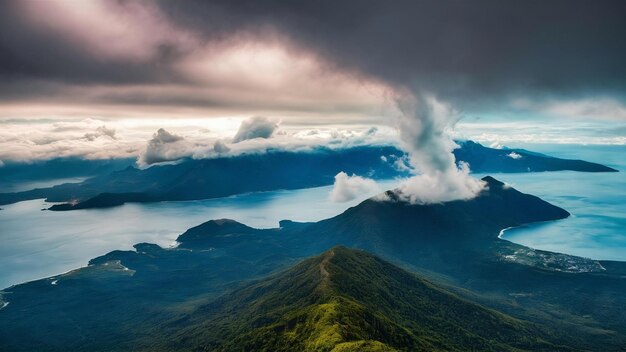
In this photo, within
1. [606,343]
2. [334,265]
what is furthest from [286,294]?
[606,343]

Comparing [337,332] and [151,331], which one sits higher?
[337,332]

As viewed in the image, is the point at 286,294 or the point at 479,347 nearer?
the point at 479,347

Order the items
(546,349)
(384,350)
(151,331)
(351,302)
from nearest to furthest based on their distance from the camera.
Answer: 1. (384,350)
2. (351,302)
3. (546,349)
4. (151,331)

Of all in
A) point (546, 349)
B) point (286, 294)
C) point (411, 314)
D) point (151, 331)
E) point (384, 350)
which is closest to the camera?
point (384, 350)

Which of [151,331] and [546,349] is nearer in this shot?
[546,349]

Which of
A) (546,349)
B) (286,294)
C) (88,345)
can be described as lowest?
(88,345)

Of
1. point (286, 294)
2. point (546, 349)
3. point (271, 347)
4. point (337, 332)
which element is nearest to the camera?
point (337, 332)

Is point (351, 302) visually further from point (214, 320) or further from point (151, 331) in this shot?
point (151, 331)

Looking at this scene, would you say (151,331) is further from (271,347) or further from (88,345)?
(271,347)

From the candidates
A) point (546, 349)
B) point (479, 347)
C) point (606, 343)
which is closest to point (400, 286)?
point (479, 347)
